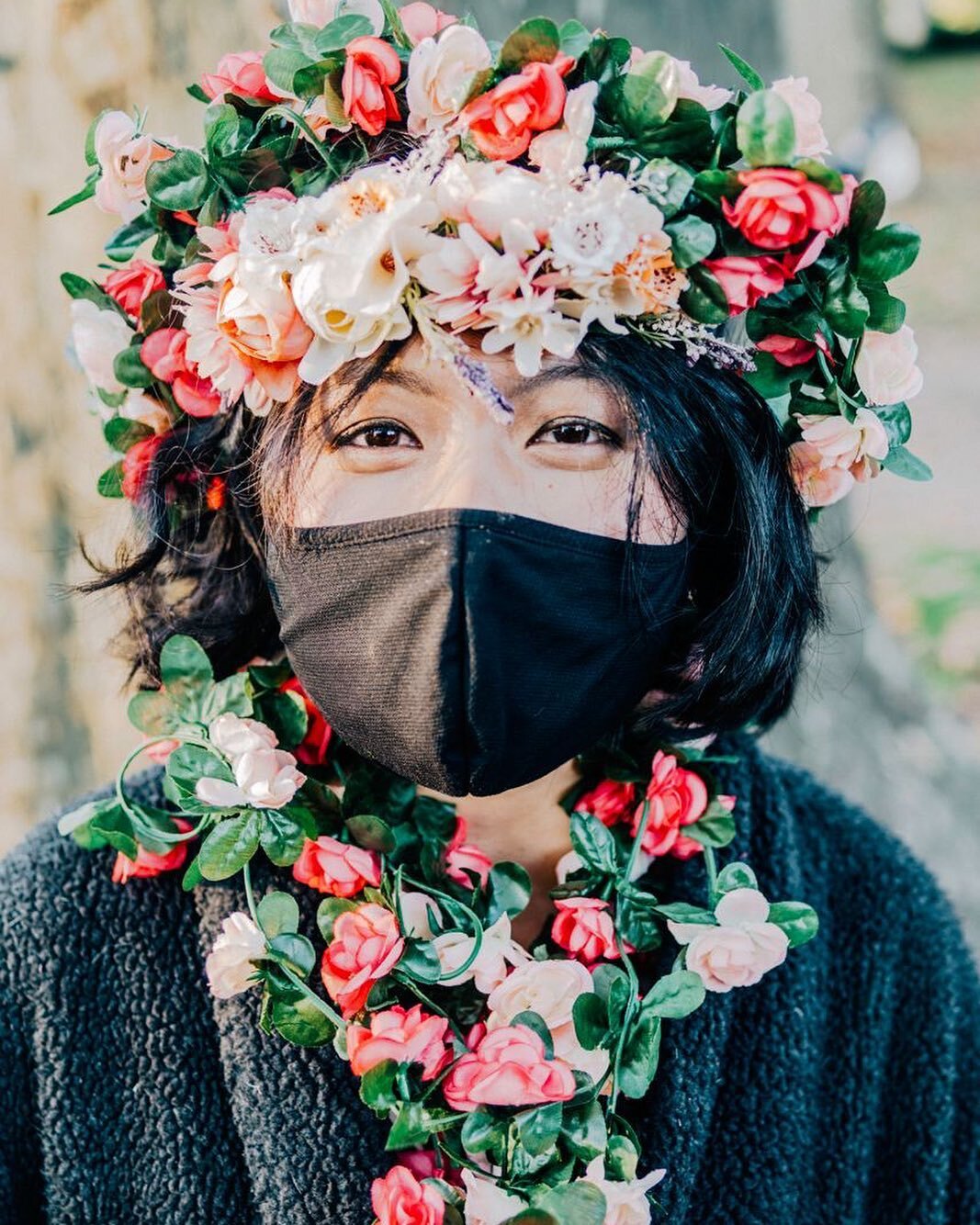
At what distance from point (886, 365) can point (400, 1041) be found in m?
1.04

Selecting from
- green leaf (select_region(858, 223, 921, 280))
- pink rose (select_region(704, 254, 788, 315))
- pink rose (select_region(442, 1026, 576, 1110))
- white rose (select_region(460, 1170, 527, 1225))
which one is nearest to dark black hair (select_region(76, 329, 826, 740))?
pink rose (select_region(704, 254, 788, 315))

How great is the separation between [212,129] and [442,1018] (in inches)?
44.6

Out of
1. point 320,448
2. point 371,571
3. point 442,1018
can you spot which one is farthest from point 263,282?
point 442,1018

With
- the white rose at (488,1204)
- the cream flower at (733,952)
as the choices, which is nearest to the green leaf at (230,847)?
the white rose at (488,1204)

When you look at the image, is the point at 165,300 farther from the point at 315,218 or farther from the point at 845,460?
the point at 845,460

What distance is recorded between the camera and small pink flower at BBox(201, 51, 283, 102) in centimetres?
165

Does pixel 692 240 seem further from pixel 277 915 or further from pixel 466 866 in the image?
pixel 277 915

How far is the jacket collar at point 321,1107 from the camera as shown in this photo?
1702 millimetres

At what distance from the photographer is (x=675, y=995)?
1746 millimetres

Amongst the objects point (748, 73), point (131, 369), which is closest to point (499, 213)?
point (748, 73)

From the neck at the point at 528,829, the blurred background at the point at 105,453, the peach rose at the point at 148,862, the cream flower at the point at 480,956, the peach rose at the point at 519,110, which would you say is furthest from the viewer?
the blurred background at the point at 105,453

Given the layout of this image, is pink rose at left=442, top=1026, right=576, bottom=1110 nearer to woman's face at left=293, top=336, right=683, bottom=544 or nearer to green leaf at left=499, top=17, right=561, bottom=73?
woman's face at left=293, top=336, right=683, bottom=544

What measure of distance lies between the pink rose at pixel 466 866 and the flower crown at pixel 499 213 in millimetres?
648

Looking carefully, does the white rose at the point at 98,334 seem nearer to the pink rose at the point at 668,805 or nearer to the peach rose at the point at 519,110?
the peach rose at the point at 519,110
